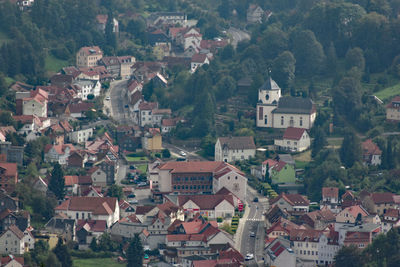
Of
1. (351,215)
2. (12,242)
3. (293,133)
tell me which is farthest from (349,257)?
(293,133)

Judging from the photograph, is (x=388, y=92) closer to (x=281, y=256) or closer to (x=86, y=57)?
(x=86, y=57)

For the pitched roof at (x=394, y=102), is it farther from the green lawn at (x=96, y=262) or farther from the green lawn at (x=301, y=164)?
the green lawn at (x=96, y=262)

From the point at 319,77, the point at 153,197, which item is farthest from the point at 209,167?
the point at 319,77

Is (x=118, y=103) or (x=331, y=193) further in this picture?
(x=118, y=103)

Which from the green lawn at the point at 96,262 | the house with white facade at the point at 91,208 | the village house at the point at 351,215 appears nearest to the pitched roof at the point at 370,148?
the village house at the point at 351,215

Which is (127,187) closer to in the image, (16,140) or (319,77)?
(16,140)
